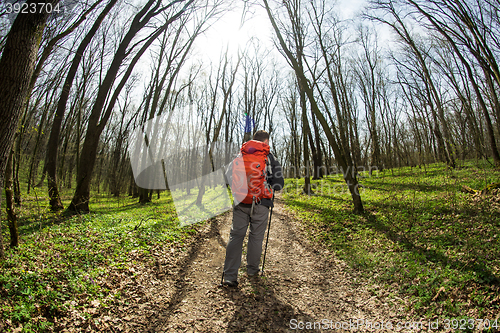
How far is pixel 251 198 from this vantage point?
391 cm

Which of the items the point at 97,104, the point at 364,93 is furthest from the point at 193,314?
the point at 364,93

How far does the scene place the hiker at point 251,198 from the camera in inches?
153

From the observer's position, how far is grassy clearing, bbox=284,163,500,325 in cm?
296

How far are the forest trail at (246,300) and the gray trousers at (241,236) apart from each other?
36 centimetres

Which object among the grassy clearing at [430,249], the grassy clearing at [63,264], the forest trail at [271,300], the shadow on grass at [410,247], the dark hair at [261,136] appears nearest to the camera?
the grassy clearing at [63,264]

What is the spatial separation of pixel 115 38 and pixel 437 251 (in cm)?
1789

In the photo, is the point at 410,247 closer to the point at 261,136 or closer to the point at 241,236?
the point at 241,236

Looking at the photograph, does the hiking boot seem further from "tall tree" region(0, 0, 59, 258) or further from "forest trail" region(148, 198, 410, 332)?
"tall tree" region(0, 0, 59, 258)

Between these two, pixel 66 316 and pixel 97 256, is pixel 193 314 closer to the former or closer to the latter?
pixel 66 316

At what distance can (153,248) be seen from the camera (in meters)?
5.17

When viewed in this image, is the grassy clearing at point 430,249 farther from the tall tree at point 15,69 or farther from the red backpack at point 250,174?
the tall tree at point 15,69

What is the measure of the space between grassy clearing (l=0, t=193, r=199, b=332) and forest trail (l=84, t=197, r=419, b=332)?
17.8 inches

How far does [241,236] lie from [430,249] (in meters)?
3.58

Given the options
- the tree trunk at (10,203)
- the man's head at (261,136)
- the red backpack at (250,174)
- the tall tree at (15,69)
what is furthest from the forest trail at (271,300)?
the tall tree at (15,69)
